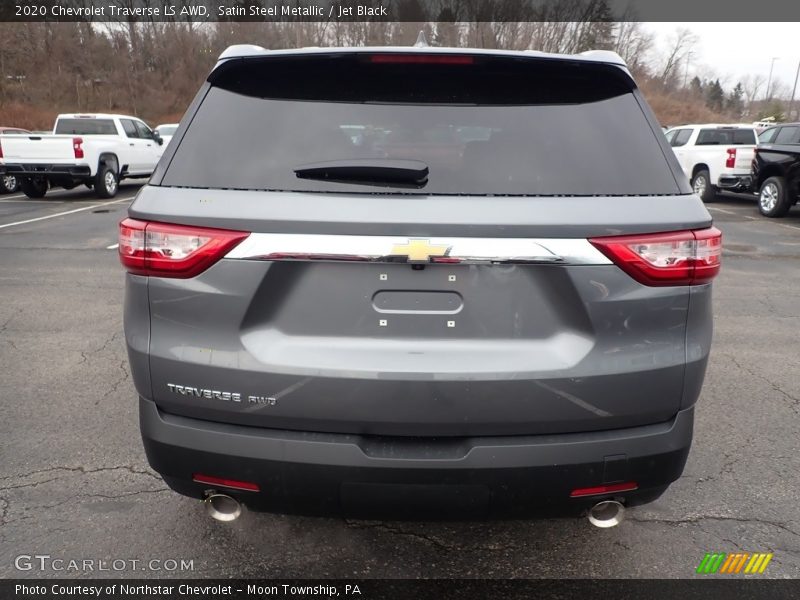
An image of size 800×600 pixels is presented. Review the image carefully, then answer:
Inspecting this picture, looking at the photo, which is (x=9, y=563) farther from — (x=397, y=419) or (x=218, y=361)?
(x=397, y=419)

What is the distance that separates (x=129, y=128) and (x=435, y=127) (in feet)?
55.2

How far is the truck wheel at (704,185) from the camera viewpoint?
51.0 ft

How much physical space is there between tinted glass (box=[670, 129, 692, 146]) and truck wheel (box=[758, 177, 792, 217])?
4.07m

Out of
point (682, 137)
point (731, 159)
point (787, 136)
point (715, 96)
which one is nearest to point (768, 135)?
point (787, 136)

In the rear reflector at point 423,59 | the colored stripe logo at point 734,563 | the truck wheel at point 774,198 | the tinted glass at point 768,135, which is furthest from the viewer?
the tinted glass at point 768,135

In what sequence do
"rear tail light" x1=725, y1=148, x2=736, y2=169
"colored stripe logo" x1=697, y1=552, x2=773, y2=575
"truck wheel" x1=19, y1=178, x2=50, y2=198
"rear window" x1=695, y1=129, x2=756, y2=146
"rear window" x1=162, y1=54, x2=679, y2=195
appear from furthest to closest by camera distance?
"rear window" x1=695, y1=129, x2=756, y2=146
"truck wheel" x1=19, y1=178, x2=50, y2=198
"rear tail light" x1=725, y1=148, x2=736, y2=169
"colored stripe logo" x1=697, y1=552, x2=773, y2=575
"rear window" x1=162, y1=54, x2=679, y2=195

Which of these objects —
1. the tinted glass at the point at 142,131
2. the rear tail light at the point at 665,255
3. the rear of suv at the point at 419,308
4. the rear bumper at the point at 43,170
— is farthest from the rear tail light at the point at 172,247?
the tinted glass at the point at 142,131

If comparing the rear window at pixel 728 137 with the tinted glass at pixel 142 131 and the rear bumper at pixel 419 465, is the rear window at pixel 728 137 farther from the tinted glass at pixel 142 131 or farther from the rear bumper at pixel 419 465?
the rear bumper at pixel 419 465

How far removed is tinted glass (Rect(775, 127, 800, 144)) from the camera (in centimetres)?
1221

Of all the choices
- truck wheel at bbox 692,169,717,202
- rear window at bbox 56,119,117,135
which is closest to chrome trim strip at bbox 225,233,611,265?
truck wheel at bbox 692,169,717,202

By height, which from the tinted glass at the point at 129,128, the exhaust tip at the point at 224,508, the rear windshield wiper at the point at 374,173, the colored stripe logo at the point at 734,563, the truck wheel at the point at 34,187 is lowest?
the truck wheel at the point at 34,187

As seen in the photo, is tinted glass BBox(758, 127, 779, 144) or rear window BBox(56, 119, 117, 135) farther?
rear window BBox(56, 119, 117, 135)

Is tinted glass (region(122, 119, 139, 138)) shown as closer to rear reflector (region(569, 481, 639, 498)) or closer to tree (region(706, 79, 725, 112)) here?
rear reflector (region(569, 481, 639, 498))

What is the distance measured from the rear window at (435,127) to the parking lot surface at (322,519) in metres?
1.49
